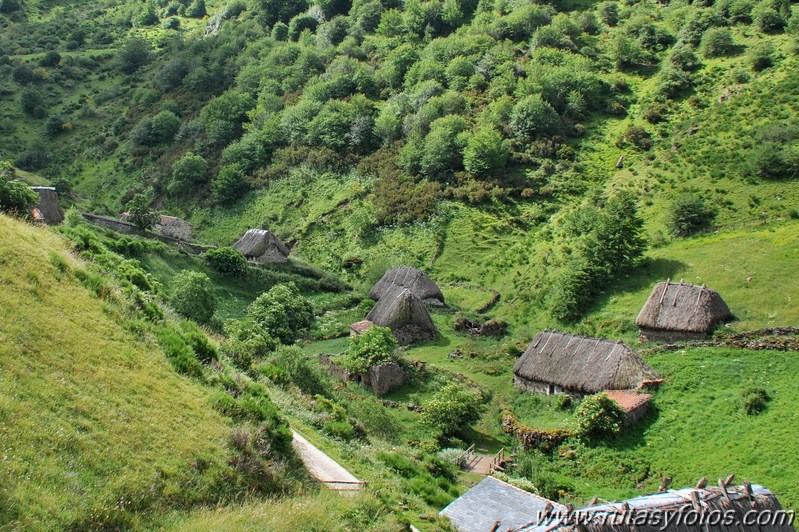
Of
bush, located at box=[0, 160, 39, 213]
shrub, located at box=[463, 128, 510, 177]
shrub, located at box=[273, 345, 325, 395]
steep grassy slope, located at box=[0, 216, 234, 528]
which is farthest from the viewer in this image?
shrub, located at box=[463, 128, 510, 177]

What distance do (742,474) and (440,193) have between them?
43.9m

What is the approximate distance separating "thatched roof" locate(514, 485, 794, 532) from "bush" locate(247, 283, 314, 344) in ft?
97.5

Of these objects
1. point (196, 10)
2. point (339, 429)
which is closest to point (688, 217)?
point (339, 429)

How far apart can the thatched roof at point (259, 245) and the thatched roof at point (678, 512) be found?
4659 centimetres

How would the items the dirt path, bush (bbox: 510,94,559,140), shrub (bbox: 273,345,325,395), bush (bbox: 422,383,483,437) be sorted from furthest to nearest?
1. bush (bbox: 510,94,559,140)
2. bush (bbox: 422,383,483,437)
3. shrub (bbox: 273,345,325,395)
4. the dirt path

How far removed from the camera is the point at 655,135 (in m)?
64.4

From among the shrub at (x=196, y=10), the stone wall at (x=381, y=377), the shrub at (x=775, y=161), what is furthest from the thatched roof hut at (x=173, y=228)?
the shrub at (x=196, y=10)

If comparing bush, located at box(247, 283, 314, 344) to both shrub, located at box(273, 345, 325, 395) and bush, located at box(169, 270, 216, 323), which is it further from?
shrub, located at box(273, 345, 325, 395)

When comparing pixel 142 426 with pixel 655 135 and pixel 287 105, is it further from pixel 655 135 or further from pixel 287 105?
pixel 287 105

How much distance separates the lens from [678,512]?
15047 millimetres

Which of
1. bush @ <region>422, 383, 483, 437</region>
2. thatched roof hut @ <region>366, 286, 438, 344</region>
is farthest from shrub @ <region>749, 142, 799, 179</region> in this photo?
bush @ <region>422, 383, 483, 437</region>

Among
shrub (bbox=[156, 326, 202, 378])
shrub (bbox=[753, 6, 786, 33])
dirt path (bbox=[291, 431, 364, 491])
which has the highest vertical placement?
shrub (bbox=[753, 6, 786, 33])

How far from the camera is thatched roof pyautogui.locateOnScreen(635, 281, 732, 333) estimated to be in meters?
36.3

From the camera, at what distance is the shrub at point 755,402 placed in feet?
92.1
